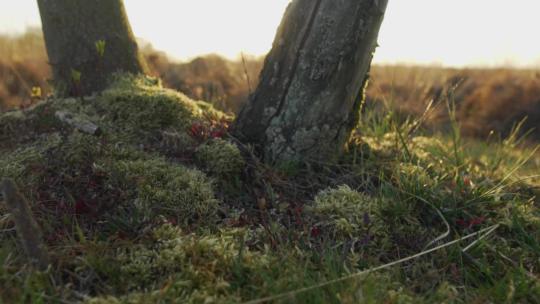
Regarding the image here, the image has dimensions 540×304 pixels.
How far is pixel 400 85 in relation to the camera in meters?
9.81

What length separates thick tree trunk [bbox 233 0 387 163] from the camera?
3.33 metres

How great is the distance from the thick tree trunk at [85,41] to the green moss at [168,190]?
1215 mm

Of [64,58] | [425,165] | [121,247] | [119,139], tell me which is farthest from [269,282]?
[64,58]

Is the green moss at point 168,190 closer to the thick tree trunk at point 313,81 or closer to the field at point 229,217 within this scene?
the field at point 229,217

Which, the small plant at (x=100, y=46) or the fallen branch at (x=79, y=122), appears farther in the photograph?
the small plant at (x=100, y=46)

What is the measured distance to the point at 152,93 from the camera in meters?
3.89

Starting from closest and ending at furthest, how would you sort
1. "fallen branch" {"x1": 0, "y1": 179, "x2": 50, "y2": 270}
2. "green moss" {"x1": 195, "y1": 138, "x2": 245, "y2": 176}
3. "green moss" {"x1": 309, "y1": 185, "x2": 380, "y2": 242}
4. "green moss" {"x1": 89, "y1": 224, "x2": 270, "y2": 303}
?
"fallen branch" {"x1": 0, "y1": 179, "x2": 50, "y2": 270}
"green moss" {"x1": 89, "y1": 224, "x2": 270, "y2": 303}
"green moss" {"x1": 309, "y1": 185, "x2": 380, "y2": 242}
"green moss" {"x1": 195, "y1": 138, "x2": 245, "y2": 176}

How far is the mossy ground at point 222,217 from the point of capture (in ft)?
7.47

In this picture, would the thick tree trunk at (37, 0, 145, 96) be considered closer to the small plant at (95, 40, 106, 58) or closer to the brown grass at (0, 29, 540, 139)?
the small plant at (95, 40, 106, 58)

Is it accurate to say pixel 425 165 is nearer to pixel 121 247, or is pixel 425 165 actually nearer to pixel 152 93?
pixel 152 93

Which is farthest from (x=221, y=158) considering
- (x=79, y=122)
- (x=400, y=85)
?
(x=400, y=85)

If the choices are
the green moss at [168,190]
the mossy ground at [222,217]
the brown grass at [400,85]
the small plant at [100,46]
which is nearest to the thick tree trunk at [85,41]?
the small plant at [100,46]

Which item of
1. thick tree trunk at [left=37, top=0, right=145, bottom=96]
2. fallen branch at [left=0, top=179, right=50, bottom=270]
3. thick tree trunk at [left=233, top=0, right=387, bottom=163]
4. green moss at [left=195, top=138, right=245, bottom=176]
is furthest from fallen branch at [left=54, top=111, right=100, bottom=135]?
fallen branch at [left=0, top=179, right=50, bottom=270]

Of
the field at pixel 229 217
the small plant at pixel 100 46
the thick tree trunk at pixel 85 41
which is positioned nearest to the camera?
the field at pixel 229 217
